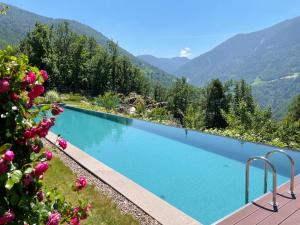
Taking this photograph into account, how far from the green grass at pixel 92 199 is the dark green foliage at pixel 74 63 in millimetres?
22757

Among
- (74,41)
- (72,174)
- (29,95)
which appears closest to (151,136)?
(72,174)

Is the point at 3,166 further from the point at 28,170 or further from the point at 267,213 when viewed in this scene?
the point at 267,213

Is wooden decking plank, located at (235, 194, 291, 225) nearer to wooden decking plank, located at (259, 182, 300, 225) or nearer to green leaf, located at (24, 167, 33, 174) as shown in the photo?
wooden decking plank, located at (259, 182, 300, 225)

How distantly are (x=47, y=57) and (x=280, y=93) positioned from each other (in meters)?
166

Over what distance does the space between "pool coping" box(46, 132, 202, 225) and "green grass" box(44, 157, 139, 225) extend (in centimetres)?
31

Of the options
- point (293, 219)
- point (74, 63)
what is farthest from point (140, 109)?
point (74, 63)

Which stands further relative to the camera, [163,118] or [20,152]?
[163,118]

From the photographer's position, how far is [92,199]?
4.62m

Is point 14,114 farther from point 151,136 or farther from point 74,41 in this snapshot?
point 74,41

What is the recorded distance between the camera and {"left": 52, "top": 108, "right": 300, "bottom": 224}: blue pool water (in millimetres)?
5711

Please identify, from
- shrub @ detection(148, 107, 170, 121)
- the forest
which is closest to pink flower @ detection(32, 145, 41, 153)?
shrub @ detection(148, 107, 170, 121)

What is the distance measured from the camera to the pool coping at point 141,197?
3.98m

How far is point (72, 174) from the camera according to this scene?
5773 mm

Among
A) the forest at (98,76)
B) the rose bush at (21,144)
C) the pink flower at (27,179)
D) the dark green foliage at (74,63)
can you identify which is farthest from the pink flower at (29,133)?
the dark green foliage at (74,63)
